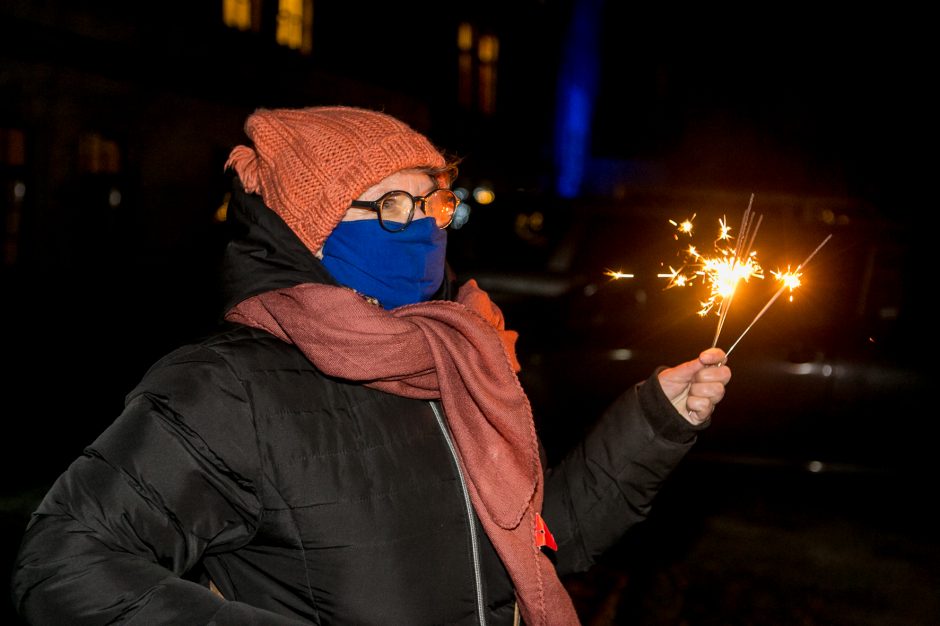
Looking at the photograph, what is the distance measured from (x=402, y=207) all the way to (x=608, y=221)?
440 centimetres

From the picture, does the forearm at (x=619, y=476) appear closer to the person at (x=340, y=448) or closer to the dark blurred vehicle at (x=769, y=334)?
the person at (x=340, y=448)

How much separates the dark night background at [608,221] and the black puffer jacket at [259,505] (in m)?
0.85

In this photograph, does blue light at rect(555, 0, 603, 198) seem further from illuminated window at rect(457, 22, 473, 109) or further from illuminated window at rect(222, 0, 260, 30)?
illuminated window at rect(222, 0, 260, 30)

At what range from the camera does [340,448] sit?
1.74 m

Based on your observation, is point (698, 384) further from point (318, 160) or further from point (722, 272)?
point (318, 160)

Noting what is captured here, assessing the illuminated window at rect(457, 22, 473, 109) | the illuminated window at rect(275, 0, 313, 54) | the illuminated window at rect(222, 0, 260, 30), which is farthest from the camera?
the illuminated window at rect(457, 22, 473, 109)

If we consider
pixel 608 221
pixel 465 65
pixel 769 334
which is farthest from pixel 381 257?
pixel 465 65

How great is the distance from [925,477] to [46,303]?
38.5 feet

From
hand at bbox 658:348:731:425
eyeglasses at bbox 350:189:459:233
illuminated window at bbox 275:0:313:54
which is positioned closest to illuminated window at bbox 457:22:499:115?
illuminated window at bbox 275:0:313:54

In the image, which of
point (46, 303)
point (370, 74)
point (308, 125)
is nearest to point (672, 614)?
point (308, 125)

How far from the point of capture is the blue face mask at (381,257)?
2.07m

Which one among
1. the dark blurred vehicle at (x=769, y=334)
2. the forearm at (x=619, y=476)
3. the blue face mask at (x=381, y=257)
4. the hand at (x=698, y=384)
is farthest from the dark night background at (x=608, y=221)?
the hand at (x=698, y=384)

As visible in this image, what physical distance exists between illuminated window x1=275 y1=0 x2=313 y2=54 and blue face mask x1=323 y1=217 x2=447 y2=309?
16.8 metres

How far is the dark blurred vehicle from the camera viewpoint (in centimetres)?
536
